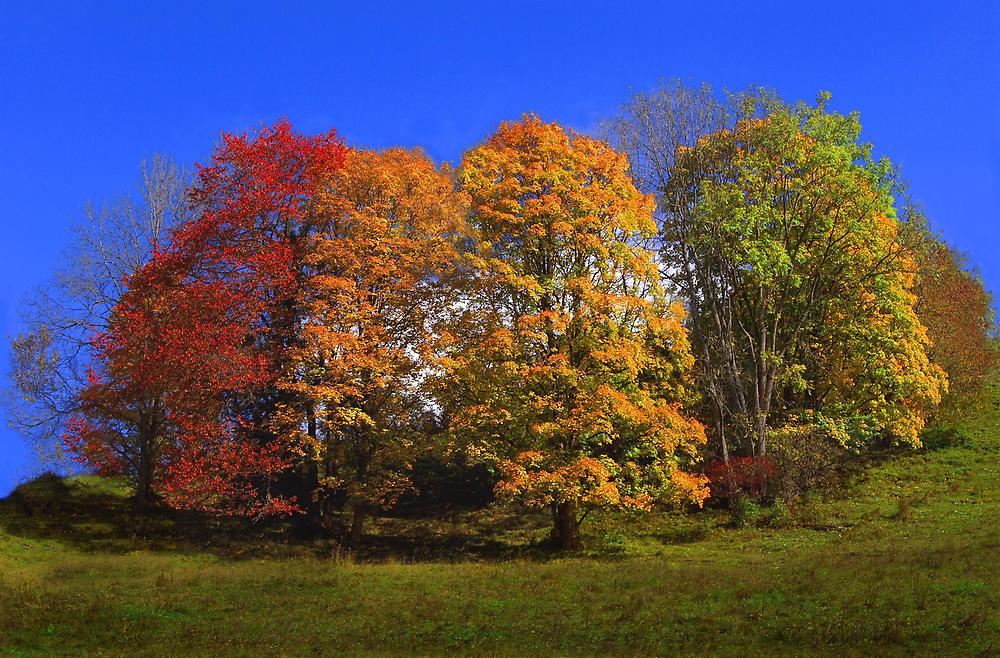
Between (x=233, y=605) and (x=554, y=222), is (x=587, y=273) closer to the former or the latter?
(x=554, y=222)

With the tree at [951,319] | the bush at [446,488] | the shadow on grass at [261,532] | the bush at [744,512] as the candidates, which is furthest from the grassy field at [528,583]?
the tree at [951,319]

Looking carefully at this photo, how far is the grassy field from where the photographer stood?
20.7 metres

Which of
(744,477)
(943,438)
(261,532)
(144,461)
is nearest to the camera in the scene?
(261,532)

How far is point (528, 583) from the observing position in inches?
1069

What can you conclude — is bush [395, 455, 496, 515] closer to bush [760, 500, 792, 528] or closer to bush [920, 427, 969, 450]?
bush [760, 500, 792, 528]

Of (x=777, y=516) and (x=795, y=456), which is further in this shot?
(x=795, y=456)

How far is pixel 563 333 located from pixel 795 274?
1395 centimetres

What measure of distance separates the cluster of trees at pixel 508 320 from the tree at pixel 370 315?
0.42 ft

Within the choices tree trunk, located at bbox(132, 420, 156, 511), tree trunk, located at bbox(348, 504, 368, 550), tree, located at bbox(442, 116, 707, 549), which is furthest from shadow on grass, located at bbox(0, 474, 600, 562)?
tree, located at bbox(442, 116, 707, 549)

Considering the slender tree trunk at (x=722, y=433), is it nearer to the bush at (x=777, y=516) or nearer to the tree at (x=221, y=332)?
the bush at (x=777, y=516)

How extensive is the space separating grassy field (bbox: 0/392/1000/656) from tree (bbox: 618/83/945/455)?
15.2 feet

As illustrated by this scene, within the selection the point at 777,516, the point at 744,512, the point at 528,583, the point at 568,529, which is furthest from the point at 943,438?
the point at 528,583

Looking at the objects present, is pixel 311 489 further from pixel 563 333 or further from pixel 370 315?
pixel 563 333

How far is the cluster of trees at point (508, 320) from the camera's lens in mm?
35094
